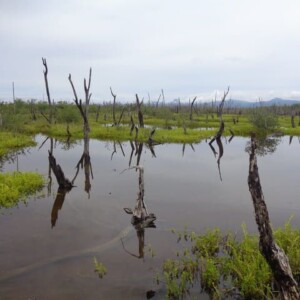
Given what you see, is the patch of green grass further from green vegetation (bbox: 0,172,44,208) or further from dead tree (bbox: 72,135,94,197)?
green vegetation (bbox: 0,172,44,208)

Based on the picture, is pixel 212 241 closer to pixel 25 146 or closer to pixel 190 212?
pixel 190 212

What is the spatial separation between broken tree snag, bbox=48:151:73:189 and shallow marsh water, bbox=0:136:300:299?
0.52 metres

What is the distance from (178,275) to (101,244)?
3.05 m

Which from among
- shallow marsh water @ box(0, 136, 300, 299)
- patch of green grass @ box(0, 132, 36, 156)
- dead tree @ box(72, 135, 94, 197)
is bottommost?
shallow marsh water @ box(0, 136, 300, 299)

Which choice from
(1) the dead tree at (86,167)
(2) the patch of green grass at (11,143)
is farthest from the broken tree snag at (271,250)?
(2) the patch of green grass at (11,143)

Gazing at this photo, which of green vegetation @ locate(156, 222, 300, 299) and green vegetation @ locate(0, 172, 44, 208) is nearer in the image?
green vegetation @ locate(156, 222, 300, 299)

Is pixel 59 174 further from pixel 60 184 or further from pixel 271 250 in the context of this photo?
pixel 271 250

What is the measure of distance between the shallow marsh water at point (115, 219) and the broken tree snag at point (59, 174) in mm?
519

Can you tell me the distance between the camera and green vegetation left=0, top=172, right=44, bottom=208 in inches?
550

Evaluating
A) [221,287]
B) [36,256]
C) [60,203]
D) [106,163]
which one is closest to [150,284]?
[221,287]

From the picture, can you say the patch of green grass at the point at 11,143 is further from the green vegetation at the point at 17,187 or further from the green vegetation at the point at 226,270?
the green vegetation at the point at 226,270

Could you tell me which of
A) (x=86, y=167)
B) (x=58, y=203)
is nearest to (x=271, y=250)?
(x=58, y=203)

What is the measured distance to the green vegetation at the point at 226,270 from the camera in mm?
7629

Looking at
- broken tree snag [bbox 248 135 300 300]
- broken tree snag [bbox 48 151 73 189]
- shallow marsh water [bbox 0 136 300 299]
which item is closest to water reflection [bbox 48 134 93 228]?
broken tree snag [bbox 48 151 73 189]
